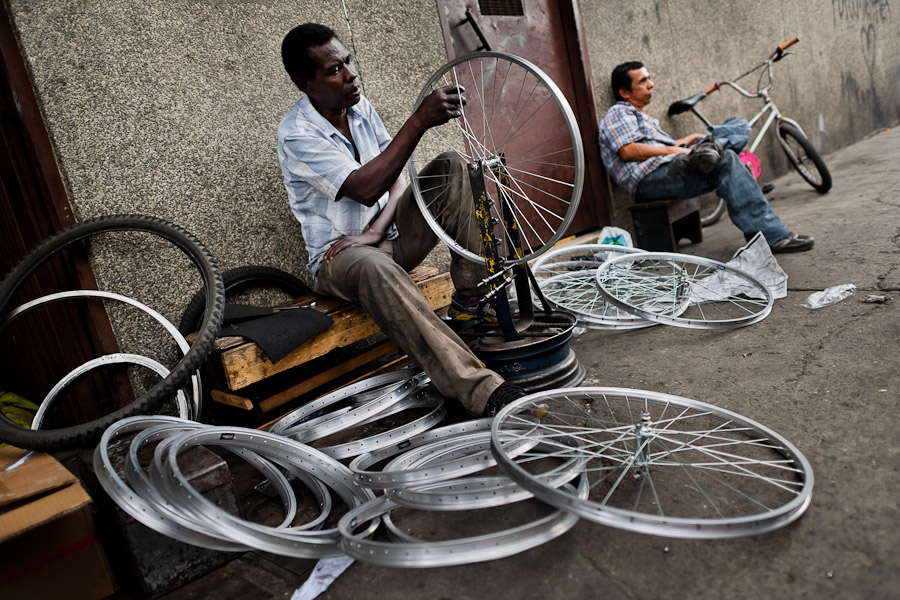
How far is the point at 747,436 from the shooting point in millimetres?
1991

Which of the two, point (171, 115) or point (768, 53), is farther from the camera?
point (768, 53)

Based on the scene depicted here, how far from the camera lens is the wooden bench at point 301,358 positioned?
2441mm

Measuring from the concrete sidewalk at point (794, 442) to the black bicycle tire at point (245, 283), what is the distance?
5.03 ft

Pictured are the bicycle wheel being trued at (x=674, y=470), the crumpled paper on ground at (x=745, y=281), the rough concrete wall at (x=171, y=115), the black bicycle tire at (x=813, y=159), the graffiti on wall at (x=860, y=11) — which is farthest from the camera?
the graffiti on wall at (x=860, y=11)

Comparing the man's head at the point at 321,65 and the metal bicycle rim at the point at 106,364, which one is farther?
the man's head at the point at 321,65

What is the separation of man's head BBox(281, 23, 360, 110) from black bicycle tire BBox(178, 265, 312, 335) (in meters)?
0.89

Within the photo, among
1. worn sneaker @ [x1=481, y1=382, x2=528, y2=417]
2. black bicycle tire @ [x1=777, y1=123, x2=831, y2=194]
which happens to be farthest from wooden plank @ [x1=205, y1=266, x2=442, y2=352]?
black bicycle tire @ [x1=777, y1=123, x2=831, y2=194]

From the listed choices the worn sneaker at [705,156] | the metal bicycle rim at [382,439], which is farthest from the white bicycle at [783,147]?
the metal bicycle rim at [382,439]

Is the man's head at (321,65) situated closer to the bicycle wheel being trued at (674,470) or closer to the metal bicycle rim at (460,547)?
the bicycle wheel being trued at (674,470)

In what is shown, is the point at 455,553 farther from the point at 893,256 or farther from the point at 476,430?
the point at 893,256

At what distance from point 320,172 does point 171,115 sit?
83cm

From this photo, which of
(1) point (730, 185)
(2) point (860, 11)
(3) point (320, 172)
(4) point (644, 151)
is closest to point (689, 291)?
(1) point (730, 185)

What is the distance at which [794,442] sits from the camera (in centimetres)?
189

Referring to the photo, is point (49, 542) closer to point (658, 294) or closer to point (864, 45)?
point (658, 294)
